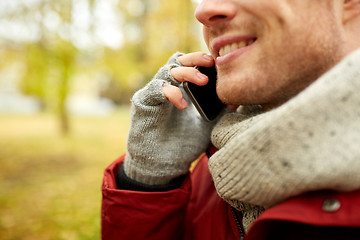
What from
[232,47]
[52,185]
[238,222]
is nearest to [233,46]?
[232,47]

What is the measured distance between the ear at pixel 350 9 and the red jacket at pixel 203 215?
660 mm

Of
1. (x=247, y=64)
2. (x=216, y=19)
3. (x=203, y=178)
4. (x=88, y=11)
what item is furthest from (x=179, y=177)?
(x=88, y=11)

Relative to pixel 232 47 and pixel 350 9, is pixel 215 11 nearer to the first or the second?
pixel 232 47

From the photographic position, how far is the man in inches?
29.6

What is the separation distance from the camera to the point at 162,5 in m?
7.40

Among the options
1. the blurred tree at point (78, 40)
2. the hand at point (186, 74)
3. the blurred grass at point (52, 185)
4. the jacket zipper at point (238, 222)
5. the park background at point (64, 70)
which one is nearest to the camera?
the jacket zipper at point (238, 222)

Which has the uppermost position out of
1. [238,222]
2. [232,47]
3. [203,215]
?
[232,47]

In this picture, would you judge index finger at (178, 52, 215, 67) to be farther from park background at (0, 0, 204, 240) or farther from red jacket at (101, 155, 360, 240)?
park background at (0, 0, 204, 240)

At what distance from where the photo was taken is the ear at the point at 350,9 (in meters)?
0.99

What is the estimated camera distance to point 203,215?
1.37 m

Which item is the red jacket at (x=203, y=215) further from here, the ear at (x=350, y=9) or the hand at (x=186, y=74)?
the ear at (x=350, y=9)

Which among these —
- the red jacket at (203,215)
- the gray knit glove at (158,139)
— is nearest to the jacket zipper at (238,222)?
the red jacket at (203,215)

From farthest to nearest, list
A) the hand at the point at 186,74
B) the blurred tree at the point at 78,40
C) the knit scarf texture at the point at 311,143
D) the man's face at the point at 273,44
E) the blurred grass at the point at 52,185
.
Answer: the blurred tree at the point at 78,40 < the blurred grass at the point at 52,185 < the hand at the point at 186,74 < the man's face at the point at 273,44 < the knit scarf texture at the point at 311,143

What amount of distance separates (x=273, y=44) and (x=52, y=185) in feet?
17.1
